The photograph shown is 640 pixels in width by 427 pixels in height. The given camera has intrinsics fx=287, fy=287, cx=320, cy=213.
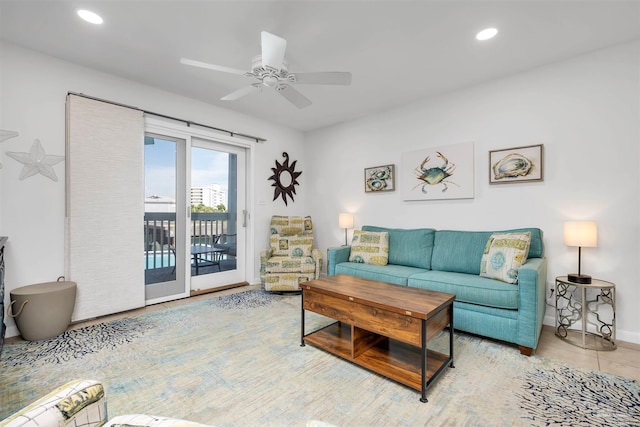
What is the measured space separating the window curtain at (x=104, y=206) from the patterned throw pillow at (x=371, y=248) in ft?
8.29

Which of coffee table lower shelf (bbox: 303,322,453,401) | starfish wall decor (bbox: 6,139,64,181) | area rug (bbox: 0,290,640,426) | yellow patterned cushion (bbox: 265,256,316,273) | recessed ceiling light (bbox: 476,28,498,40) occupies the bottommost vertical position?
area rug (bbox: 0,290,640,426)

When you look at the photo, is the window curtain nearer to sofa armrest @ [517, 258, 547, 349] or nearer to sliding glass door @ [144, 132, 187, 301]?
sliding glass door @ [144, 132, 187, 301]

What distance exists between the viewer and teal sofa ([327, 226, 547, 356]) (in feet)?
7.30

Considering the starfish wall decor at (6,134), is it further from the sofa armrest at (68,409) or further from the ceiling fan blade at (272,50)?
the sofa armrest at (68,409)

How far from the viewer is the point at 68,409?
2.71 feet

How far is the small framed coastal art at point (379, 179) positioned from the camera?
402cm

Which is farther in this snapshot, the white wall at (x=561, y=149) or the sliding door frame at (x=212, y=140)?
the sliding door frame at (x=212, y=140)

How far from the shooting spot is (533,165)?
9.57 ft

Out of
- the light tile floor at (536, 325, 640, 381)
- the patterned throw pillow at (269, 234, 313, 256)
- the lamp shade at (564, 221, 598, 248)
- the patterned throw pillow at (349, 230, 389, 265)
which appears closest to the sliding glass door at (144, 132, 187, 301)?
the patterned throw pillow at (269, 234, 313, 256)

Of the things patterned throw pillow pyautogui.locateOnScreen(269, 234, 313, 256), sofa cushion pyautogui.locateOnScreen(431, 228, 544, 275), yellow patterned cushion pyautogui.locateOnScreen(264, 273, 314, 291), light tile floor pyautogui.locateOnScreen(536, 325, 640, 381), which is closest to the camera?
light tile floor pyautogui.locateOnScreen(536, 325, 640, 381)

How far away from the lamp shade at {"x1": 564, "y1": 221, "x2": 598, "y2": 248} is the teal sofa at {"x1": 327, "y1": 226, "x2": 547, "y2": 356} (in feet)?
0.97

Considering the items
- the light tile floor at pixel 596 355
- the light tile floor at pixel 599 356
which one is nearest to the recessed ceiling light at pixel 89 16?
the light tile floor at pixel 596 355

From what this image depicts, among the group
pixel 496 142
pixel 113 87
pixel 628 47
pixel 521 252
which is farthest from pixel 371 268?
pixel 113 87

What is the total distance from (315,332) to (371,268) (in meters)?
1.06
